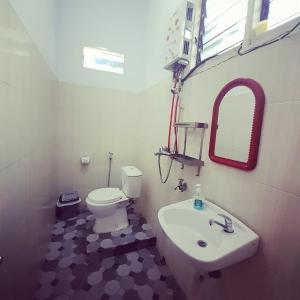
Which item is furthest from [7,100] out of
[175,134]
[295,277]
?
Answer: [295,277]

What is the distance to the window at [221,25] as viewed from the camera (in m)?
1.04

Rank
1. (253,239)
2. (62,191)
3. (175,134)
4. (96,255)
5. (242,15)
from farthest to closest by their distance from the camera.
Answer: (62,191) → (96,255) → (175,134) → (242,15) → (253,239)

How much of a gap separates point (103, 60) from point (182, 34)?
1.40m

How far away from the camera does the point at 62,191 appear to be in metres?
2.32

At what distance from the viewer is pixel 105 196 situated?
193cm

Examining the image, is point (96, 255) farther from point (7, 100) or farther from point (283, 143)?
point (283, 143)

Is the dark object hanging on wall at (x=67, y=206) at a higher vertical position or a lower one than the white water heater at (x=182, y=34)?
lower

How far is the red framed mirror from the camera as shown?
833 millimetres

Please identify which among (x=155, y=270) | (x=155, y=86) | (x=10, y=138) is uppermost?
(x=155, y=86)

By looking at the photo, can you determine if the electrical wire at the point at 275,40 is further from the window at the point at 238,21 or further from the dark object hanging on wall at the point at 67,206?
the dark object hanging on wall at the point at 67,206

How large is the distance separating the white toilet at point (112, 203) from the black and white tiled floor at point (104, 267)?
0.09 m

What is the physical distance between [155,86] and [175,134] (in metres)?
0.79

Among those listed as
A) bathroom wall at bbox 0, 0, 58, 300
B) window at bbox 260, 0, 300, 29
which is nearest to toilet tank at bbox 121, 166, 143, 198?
bathroom wall at bbox 0, 0, 58, 300

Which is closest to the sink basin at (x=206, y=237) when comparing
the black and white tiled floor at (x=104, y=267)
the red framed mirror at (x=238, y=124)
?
the red framed mirror at (x=238, y=124)
